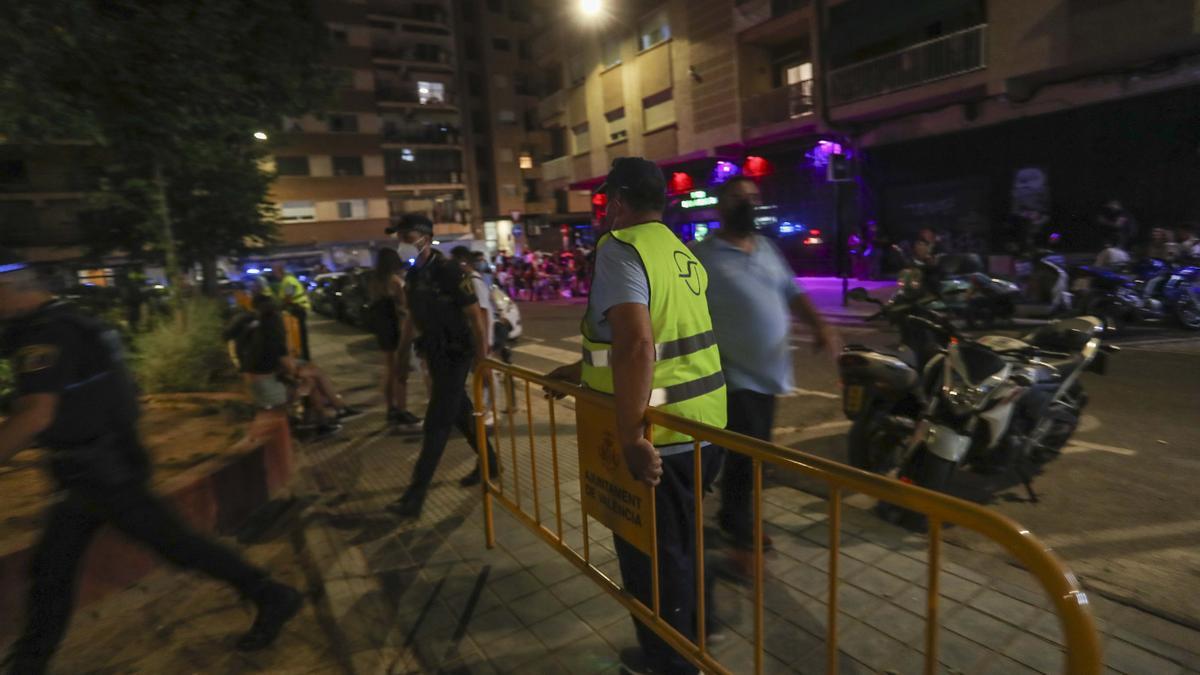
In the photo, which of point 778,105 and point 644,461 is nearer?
point 644,461

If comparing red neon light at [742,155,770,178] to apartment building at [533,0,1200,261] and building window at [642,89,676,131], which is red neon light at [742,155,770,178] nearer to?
apartment building at [533,0,1200,261]

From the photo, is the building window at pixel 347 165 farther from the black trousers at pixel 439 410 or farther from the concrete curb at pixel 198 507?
the black trousers at pixel 439 410

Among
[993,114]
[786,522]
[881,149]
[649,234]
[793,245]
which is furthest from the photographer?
[793,245]

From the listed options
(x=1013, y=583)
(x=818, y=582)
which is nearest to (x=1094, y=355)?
(x=1013, y=583)

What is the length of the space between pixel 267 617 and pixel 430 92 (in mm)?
54188

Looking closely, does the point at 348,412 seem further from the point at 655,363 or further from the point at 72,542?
the point at 655,363

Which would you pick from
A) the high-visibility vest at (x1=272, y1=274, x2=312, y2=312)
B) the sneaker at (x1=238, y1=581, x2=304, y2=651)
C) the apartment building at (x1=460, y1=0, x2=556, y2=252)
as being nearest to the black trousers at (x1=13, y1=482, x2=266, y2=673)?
the sneaker at (x1=238, y1=581, x2=304, y2=651)

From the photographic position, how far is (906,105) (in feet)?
52.4

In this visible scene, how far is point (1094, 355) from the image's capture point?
4426 mm

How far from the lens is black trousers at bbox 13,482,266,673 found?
262 centimetres

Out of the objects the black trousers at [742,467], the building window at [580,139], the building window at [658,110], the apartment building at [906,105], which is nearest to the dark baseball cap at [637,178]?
the black trousers at [742,467]

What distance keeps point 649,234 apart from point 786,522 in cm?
233

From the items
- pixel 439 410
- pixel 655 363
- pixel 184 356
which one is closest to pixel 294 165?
pixel 184 356

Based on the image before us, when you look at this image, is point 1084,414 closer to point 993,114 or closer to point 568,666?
point 568,666
